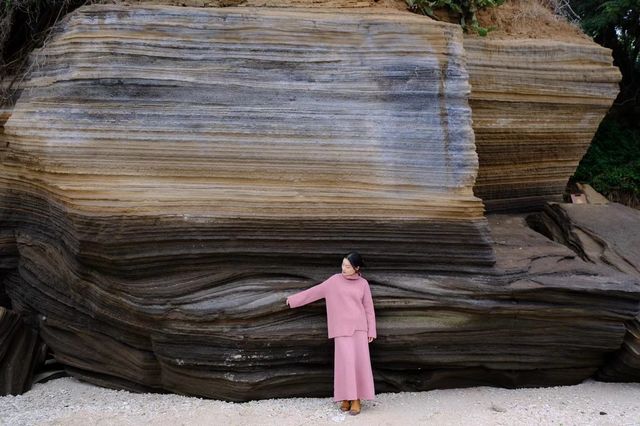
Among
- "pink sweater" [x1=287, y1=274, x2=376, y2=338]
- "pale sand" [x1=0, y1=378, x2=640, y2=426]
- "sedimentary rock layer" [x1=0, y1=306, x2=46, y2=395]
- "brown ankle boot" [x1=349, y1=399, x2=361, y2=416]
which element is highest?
"pink sweater" [x1=287, y1=274, x2=376, y2=338]

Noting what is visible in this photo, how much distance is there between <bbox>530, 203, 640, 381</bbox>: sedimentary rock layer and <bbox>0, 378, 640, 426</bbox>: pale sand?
0.64 ft

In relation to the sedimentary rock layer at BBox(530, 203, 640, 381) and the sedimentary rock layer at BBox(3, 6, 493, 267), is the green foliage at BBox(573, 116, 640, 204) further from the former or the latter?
the sedimentary rock layer at BBox(3, 6, 493, 267)

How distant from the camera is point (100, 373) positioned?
5168mm

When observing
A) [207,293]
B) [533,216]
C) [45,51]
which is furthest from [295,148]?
[533,216]

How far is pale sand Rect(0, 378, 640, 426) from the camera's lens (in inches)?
174

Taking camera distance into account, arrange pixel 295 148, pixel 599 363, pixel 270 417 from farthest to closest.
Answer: pixel 599 363, pixel 295 148, pixel 270 417

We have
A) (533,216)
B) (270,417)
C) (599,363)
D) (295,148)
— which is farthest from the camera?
(533,216)

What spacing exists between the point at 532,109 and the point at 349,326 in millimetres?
2791

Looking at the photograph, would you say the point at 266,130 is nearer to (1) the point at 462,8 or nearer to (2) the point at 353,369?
(2) the point at 353,369

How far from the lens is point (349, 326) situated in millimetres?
4441

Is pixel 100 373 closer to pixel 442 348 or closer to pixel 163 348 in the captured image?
pixel 163 348

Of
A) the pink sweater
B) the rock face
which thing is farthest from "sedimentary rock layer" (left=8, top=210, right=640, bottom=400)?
the pink sweater

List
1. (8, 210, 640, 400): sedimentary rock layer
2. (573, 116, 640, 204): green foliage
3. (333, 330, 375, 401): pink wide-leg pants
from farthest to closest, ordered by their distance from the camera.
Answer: (573, 116, 640, 204): green foliage → (8, 210, 640, 400): sedimentary rock layer → (333, 330, 375, 401): pink wide-leg pants

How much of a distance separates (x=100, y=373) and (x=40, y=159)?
5.28ft
